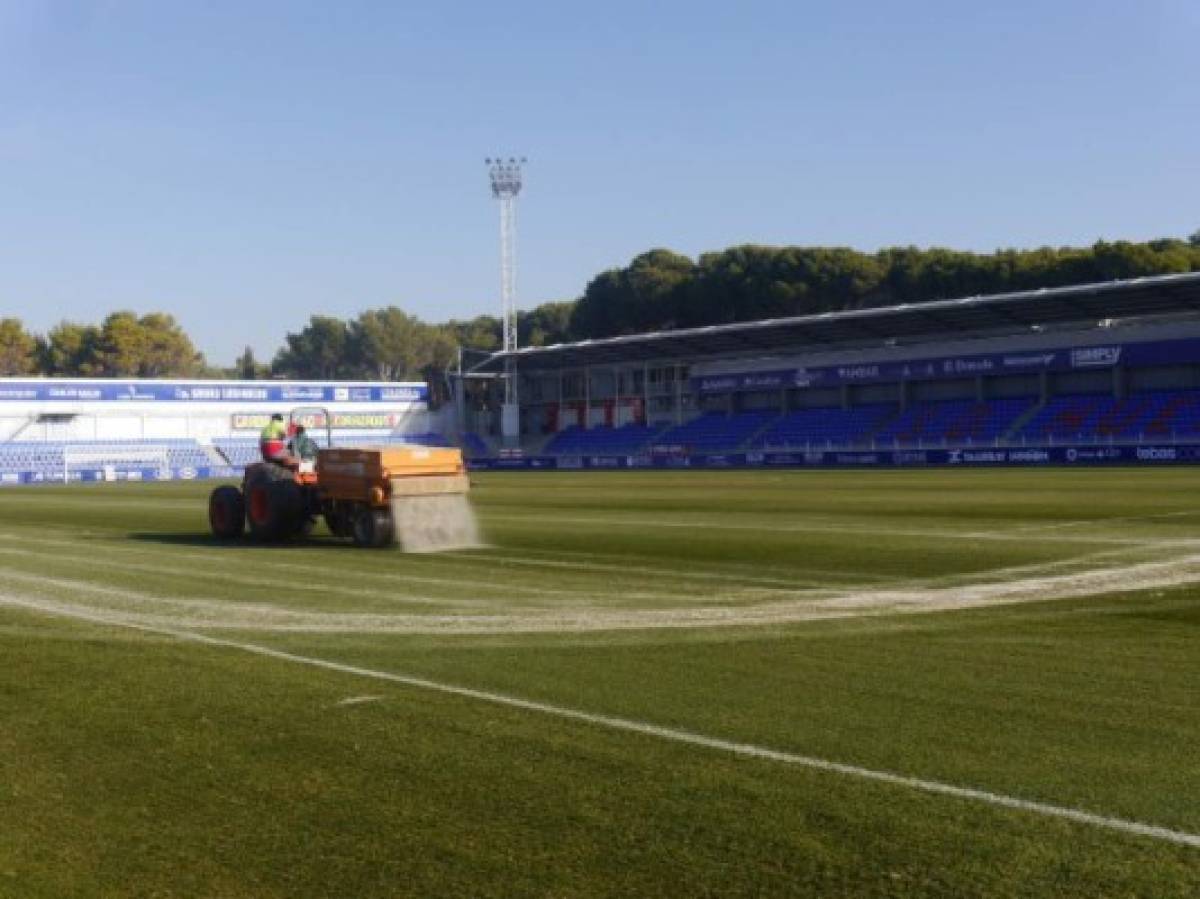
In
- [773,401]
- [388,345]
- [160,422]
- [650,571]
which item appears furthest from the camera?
[388,345]

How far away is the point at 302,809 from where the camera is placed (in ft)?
18.4

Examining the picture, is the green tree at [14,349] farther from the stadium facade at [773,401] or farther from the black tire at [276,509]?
the black tire at [276,509]

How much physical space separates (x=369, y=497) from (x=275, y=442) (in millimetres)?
2435

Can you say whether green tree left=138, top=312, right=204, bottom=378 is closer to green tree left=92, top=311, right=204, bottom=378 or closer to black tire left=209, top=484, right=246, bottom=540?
green tree left=92, top=311, right=204, bottom=378

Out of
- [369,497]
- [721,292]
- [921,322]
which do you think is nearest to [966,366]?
[921,322]

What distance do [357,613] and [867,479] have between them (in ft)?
96.5

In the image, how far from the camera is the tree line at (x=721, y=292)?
245ft

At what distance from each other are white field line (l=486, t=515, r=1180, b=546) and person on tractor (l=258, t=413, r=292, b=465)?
4.71m

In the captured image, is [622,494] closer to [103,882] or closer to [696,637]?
[696,637]

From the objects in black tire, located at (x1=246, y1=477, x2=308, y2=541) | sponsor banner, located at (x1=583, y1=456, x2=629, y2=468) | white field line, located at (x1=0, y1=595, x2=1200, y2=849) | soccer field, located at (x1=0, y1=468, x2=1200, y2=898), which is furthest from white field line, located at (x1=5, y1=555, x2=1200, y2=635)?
sponsor banner, located at (x1=583, y1=456, x2=629, y2=468)

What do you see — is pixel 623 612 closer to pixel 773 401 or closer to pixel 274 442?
pixel 274 442

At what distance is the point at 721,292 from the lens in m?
91.1

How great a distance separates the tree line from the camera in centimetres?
7469

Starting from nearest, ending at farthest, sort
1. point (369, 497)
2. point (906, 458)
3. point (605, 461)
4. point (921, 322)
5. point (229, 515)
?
point (369, 497) < point (229, 515) < point (906, 458) < point (921, 322) < point (605, 461)
